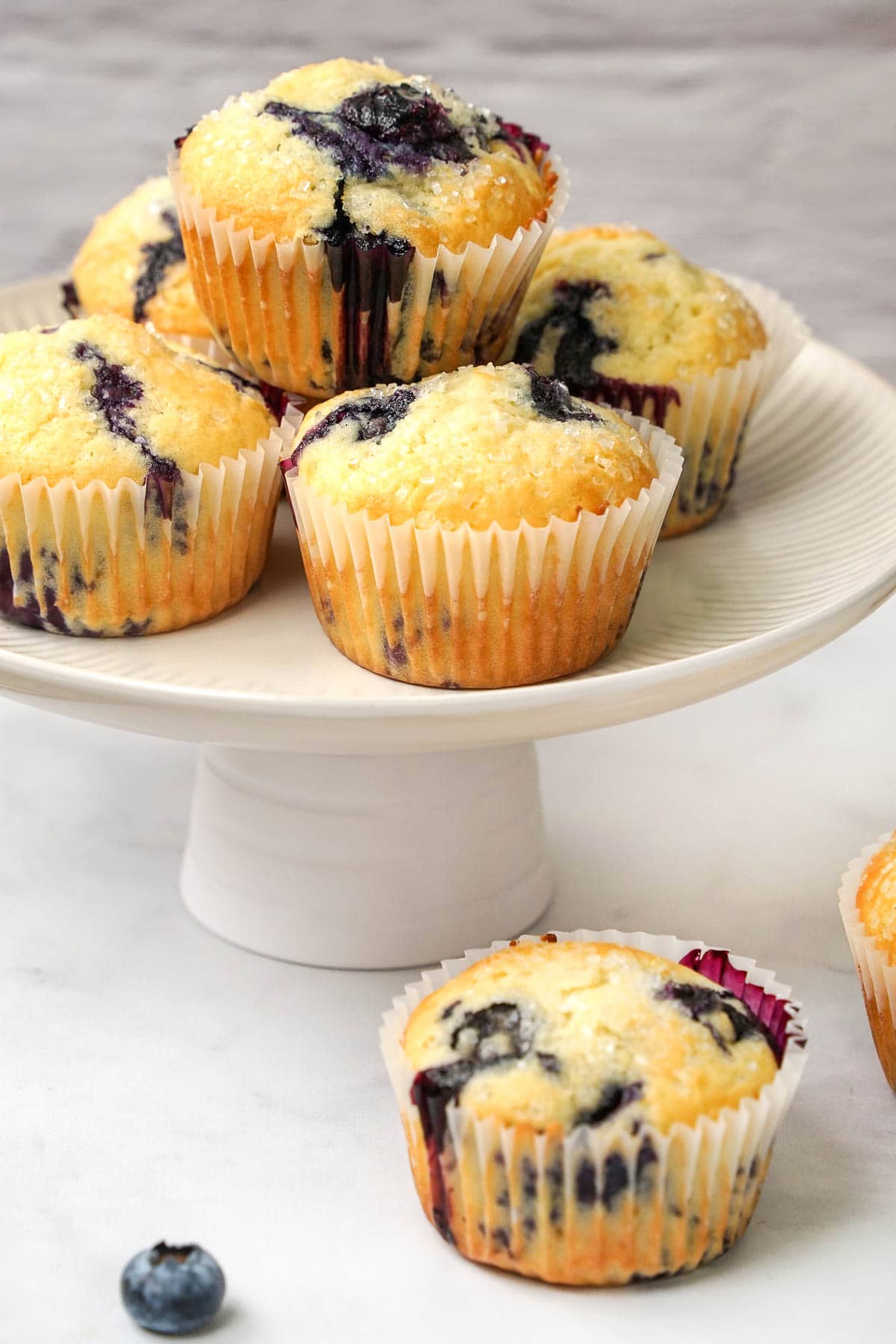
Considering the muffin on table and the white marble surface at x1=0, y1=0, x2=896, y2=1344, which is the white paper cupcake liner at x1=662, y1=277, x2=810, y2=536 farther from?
the white marble surface at x1=0, y1=0, x2=896, y2=1344

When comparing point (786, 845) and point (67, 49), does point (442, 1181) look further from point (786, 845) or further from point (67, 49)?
point (67, 49)

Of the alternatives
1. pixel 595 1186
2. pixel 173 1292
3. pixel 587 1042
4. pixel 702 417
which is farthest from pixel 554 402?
pixel 173 1292

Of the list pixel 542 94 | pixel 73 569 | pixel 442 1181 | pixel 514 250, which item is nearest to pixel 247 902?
pixel 73 569

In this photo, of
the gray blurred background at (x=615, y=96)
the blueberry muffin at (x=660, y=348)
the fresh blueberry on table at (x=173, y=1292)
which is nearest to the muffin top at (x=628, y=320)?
the blueberry muffin at (x=660, y=348)

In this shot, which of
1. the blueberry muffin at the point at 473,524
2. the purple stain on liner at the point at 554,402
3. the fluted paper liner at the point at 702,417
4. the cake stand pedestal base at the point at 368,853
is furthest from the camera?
the fluted paper liner at the point at 702,417

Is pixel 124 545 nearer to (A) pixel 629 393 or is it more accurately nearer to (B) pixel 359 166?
(B) pixel 359 166

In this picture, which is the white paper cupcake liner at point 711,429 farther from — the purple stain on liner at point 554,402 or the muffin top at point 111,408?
the muffin top at point 111,408

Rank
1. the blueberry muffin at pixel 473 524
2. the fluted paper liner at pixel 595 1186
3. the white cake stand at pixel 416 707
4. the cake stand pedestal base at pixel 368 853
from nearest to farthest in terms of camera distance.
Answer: the fluted paper liner at pixel 595 1186 → the white cake stand at pixel 416 707 → the blueberry muffin at pixel 473 524 → the cake stand pedestal base at pixel 368 853
